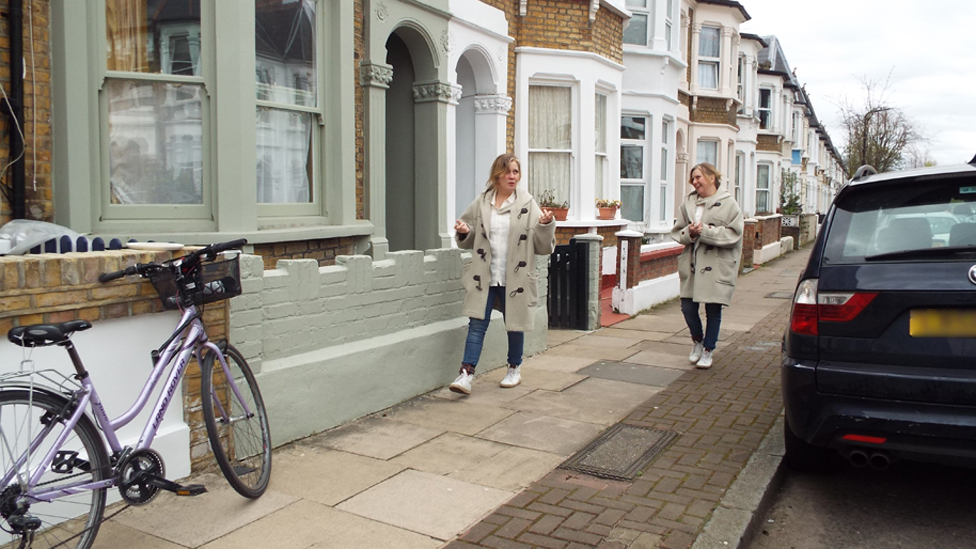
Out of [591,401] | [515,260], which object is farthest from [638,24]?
[591,401]

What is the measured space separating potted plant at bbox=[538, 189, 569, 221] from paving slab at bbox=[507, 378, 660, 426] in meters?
4.79

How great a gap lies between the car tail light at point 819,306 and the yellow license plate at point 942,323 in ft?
0.72

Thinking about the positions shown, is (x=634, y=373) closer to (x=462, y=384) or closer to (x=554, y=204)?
(x=462, y=384)

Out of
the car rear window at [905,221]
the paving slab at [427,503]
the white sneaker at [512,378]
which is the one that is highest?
the car rear window at [905,221]

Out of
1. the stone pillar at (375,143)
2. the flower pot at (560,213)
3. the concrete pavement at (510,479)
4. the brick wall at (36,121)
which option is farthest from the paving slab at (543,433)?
the flower pot at (560,213)

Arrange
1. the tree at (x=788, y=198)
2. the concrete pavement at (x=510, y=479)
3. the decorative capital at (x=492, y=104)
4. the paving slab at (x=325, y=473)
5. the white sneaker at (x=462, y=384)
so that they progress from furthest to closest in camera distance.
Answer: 1. the tree at (x=788, y=198)
2. the decorative capital at (x=492, y=104)
3. the white sneaker at (x=462, y=384)
4. the paving slab at (x=325, y=473)
5. the concrete pavement at (x=510, y=479)

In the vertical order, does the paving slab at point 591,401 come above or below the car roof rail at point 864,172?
below

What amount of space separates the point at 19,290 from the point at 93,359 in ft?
1.73

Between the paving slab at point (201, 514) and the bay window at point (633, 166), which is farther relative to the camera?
the bay window at point (633, 166)

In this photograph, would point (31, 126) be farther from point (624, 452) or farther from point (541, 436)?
point (624, 452)

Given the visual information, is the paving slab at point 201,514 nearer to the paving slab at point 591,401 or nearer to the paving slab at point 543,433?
the paving slab at point 543,433

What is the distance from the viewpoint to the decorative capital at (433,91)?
9000 mm

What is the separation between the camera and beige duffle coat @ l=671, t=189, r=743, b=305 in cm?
716

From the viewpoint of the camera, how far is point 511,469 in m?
4.68
